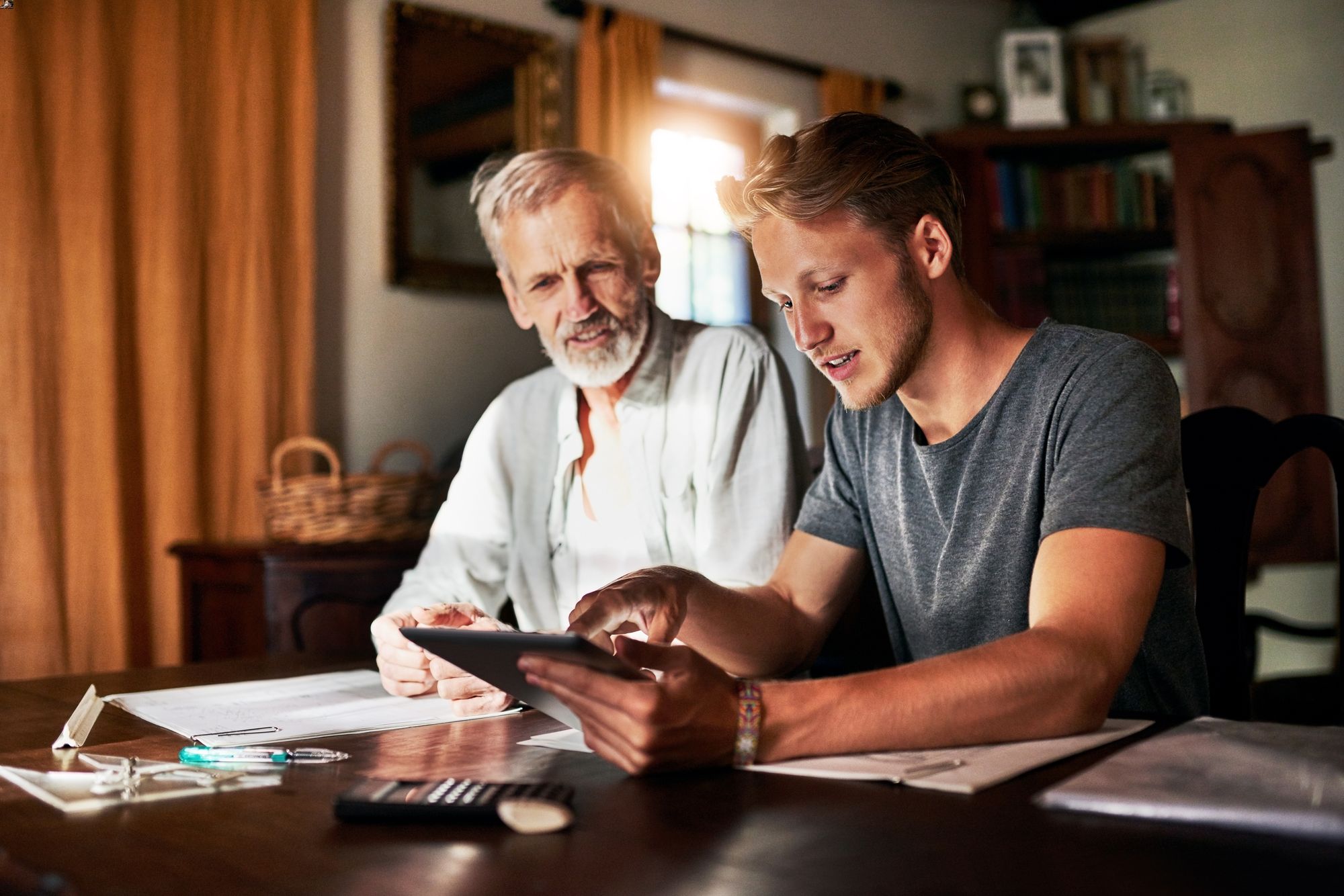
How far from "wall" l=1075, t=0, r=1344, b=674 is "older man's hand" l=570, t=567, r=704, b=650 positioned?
410 cm

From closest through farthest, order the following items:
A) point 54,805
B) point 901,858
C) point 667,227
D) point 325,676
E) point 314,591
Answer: point 901,858, point 54,805, point 325,676, point 314,591, point 667,227

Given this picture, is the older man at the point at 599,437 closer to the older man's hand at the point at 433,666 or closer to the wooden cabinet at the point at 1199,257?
the older man's hand at the point at 433,666

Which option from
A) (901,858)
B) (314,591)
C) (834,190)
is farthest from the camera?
(314,591)

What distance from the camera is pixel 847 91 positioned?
461 centimetres

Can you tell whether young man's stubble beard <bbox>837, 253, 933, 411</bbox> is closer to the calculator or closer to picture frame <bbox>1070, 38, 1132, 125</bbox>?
the calculator

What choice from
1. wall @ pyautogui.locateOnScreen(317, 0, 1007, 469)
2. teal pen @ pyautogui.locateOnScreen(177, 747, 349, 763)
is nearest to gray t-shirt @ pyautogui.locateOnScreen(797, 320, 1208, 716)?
teal pen @ pyautogui.locateOnScreen(177, 747, 349, 763)

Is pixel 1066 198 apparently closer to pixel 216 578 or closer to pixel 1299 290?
pixel 1299 290

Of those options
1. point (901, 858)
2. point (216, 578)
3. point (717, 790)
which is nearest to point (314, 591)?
point (216, 578)

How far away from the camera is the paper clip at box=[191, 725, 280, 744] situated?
3.43ft

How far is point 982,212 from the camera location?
466 centimetres

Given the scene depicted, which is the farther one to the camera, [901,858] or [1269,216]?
[1269,216]

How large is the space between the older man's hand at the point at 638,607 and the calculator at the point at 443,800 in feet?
0.98

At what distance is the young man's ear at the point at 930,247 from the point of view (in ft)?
4.52

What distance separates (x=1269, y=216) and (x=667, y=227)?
7.42ft
